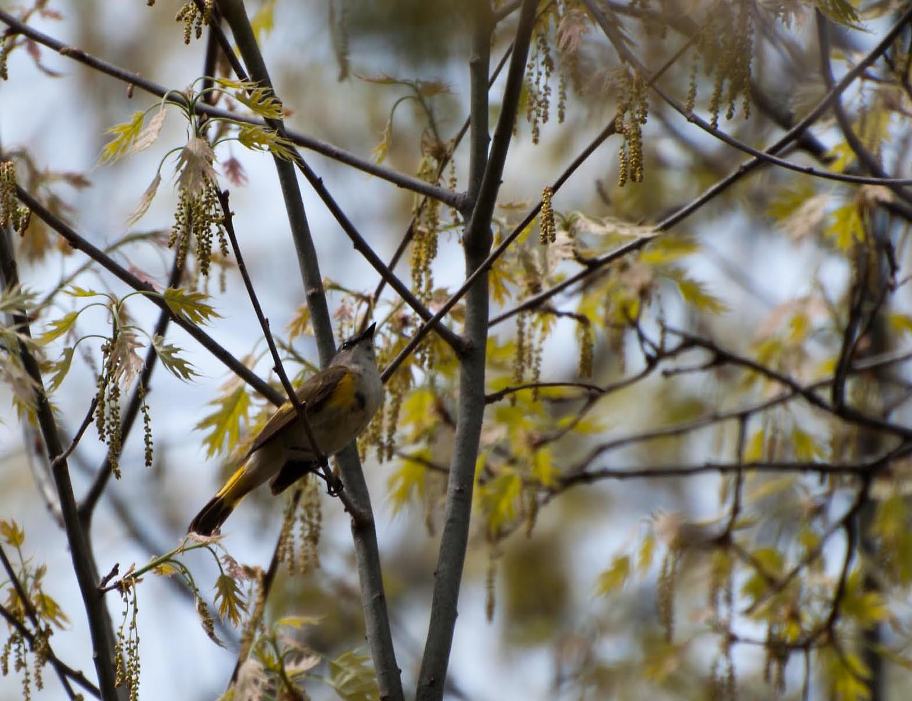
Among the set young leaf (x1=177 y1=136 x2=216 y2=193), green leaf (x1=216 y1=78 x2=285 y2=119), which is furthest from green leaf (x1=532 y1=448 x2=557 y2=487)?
young leaf (x1=177 y1=136 x2=216 y2=193)

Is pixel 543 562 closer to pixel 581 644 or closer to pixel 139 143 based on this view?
pixel 581 644

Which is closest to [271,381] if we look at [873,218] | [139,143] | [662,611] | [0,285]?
[0,285]

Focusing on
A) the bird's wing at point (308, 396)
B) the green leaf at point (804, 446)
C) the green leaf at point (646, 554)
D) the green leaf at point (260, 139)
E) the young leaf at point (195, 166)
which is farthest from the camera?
the green leaf at point (804, 446)

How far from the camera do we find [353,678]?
3.47 m

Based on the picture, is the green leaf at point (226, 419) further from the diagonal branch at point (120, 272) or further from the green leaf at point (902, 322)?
the green leaf at point (902, 322)

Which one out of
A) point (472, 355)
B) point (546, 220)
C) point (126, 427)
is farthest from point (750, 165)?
point (126, 427)

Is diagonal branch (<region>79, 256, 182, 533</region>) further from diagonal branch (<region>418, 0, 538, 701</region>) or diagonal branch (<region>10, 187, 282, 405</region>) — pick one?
diagonal branch (<region>418, 0, 538, 701</region>)

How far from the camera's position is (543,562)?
29.6ft

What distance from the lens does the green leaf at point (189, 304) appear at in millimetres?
2820

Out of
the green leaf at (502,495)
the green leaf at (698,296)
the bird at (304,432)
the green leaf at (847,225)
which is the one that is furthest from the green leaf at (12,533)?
the green leaf at (847,225)

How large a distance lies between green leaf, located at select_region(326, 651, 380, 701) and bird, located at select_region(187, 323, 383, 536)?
73cm

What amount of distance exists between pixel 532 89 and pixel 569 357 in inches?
264

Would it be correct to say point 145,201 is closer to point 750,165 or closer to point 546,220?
point 546,220

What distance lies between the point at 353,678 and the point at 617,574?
2.12m
